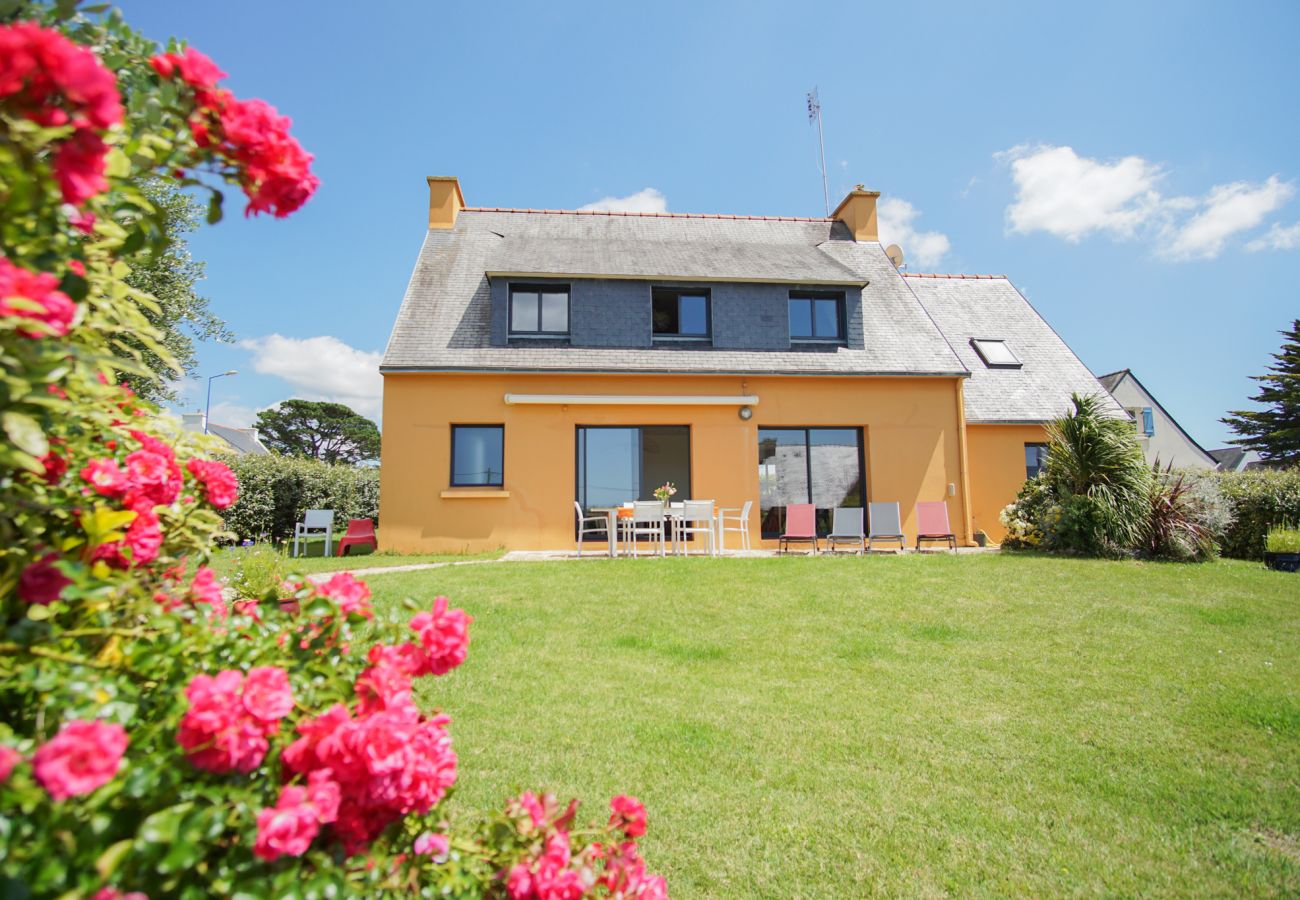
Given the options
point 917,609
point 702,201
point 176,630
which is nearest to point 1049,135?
point 702,201

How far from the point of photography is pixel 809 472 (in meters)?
13.7

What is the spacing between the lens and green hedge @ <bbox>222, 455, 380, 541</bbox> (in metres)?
15.4

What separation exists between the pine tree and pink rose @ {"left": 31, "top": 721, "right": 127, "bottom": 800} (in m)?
47.3

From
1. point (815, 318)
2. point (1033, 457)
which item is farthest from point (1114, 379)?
point (815, 318)

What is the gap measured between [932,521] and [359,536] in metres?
12.0

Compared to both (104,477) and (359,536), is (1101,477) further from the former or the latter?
(359,536)

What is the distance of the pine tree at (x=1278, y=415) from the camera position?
1332 inches

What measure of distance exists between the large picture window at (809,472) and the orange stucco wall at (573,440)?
0.95ft

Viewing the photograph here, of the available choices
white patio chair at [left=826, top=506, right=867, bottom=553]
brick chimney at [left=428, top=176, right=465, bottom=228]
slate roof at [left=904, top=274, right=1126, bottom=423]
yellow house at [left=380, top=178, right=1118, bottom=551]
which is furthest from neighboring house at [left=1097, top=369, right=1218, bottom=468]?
brick chimney at [left=428, top=176, right=465, bottom=228]

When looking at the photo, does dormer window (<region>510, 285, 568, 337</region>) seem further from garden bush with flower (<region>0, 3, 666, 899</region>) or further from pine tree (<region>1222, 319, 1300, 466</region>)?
pine tree (<region>1222, 319, 1300, 466</region>)

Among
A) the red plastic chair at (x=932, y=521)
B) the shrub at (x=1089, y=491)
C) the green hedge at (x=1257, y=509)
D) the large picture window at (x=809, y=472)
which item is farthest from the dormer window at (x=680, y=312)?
the green hedge at (x=1257, y=509)

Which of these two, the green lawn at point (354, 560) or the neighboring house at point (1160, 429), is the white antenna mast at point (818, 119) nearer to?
the green lawn at point (354, 560)

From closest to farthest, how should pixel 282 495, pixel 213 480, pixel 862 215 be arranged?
pixel 213 480 → pixel 282 495 → pixel 862 215

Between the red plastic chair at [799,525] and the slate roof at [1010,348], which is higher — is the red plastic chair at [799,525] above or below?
below
